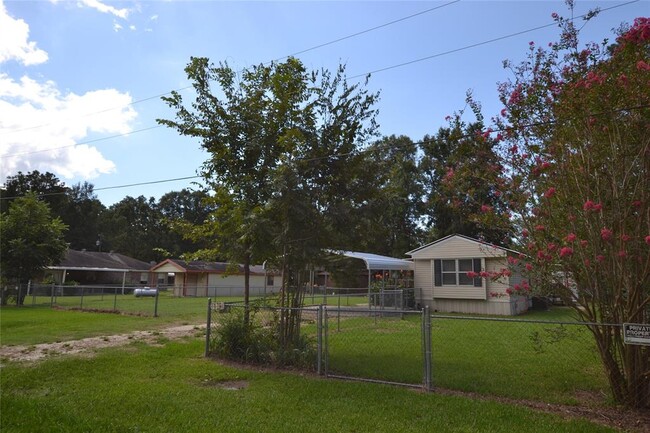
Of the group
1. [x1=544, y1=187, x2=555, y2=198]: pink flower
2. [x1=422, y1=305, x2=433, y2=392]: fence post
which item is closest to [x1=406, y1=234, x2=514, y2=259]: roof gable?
[x1=422, y1=305, x2=433, y2=392]: fence post

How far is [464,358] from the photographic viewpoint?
854 cm

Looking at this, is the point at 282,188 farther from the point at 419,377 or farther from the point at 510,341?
the point at 510,341

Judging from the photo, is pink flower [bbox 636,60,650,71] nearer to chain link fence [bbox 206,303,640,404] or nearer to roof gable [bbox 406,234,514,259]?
chain link fence [bbox 206,303,640,404]

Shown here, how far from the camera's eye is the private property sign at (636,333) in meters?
5.14

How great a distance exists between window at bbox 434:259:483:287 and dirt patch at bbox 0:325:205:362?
11671 millimetres

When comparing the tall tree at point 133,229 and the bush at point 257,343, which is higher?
the tall tree at point 133,229

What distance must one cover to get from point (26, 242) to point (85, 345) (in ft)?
48.5

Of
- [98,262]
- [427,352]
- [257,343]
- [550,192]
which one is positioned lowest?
[257,343]

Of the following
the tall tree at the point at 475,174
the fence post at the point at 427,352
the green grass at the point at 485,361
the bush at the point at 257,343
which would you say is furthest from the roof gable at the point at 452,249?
the fence post at the point at 427,352

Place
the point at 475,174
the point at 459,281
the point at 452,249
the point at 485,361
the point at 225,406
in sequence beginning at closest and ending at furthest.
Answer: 1. the point at 225,406
2. the point at 475,174
3. the point at 485,361
4. the point at 459,281
5. the point at 452,249

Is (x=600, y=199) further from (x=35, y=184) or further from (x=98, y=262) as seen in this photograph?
(x=35, y=184)

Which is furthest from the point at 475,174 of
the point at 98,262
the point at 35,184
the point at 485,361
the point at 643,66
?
the point at 35,184

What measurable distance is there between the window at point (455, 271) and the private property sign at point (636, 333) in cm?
1431

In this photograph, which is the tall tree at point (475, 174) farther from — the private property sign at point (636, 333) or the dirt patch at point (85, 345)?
the dirt patch at point (85, 345)
